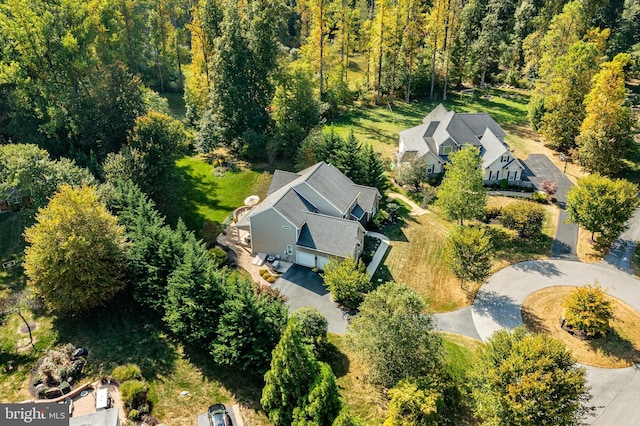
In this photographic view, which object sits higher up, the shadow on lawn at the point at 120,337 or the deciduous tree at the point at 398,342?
the deciduous tree at the point at 398,342

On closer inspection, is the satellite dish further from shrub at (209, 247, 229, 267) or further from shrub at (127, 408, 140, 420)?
shrub at (127, 408, 140, 420)

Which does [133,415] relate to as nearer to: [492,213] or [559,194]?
[492,213]

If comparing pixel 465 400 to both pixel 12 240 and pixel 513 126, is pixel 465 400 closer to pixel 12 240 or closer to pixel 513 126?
pixel 12 240

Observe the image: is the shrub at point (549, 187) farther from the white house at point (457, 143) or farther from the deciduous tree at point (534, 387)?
the deciduous tree at point (534, 387)

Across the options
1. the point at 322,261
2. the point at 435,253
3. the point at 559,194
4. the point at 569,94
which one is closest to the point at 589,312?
the point at 435,253

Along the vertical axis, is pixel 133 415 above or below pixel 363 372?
above

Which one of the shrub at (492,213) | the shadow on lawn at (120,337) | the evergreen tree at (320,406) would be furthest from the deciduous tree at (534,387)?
the shrub at (492,213)
